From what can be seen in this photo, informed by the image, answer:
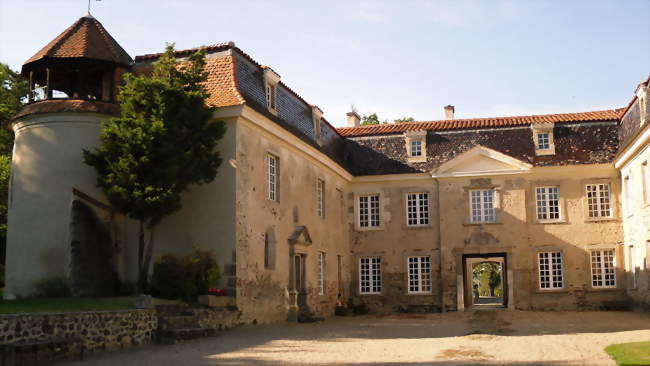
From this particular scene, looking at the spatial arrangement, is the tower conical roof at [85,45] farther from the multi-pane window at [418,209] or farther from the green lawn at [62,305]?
the multi-pane window at [418,209]

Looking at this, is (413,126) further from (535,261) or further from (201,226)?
(201,226)

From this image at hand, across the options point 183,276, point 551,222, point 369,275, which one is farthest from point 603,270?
point 183,276

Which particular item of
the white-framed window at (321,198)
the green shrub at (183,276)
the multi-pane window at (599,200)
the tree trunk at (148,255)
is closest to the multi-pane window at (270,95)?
the white-framed window at (321,198)

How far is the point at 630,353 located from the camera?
Result: 1211 cm

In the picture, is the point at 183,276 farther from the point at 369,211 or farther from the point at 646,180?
the point at 646,180

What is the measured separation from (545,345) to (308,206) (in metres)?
11.2

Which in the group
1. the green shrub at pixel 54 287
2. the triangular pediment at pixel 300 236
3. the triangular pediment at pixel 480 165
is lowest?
the green shrub at pixel 54 287

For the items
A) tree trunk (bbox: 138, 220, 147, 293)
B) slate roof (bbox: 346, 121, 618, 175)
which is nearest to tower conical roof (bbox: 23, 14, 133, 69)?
tree trunk (bbox: 138, 220, 147, 293)

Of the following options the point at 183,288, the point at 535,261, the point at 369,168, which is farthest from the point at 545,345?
the point at 369,168

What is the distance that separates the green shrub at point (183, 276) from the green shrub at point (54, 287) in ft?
6.76

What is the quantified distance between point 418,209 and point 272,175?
31.2 ft

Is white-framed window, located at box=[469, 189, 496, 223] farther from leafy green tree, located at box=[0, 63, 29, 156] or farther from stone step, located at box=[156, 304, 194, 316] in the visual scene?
leafy green tree, located at box=[0, 63, 29, 156]

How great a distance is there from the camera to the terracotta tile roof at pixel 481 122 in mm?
27953

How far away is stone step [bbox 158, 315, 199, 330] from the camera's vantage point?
14734 mm
